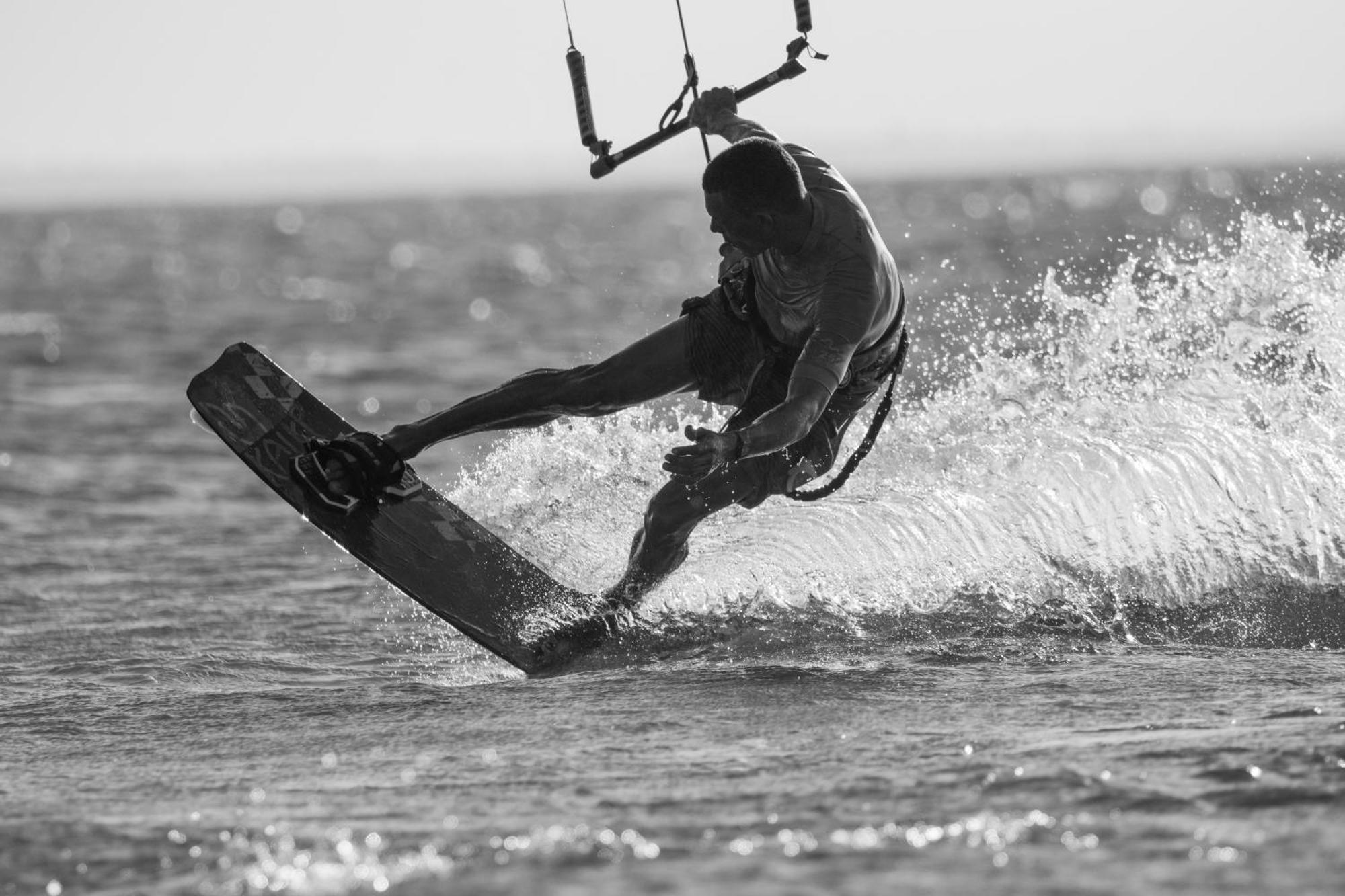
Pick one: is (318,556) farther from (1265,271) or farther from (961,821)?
(961,821)

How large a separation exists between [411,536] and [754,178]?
2103 millimetres

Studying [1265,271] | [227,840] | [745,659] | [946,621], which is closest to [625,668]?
[745,659]

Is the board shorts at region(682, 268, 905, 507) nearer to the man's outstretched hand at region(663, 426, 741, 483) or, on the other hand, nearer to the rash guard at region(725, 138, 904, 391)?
the rash guard at region(725, 138, 904, 391)

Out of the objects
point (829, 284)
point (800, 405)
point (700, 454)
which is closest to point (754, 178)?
point (829, 284)

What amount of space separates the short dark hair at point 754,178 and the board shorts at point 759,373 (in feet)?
2.23

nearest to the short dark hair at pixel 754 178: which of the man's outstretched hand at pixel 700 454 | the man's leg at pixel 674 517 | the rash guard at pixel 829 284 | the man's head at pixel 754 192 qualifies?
the man's head at pixel 754 192

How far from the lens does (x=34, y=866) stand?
3.94 metres

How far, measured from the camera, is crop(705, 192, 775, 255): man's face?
5648 millimetres

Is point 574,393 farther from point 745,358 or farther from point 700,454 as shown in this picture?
point 700,454

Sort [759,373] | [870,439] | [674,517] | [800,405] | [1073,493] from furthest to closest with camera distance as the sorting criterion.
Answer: [1073,493], [870,439], [759,373], [674,517], [800,405]

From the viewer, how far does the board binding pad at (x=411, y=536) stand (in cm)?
635

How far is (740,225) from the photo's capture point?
18.7ft

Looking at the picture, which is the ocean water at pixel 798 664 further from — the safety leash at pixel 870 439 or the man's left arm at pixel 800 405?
the man's left arm at pixel 800 405

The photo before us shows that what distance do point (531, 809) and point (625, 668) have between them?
1741mm
